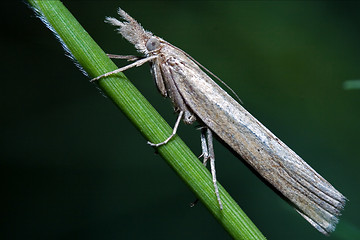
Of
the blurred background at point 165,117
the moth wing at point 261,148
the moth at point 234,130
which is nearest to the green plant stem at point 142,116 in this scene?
A: the moth at point 234,130

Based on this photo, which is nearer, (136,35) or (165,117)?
(136,35)

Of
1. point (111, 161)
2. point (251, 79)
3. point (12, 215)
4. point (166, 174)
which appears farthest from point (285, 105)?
point (12, 215)

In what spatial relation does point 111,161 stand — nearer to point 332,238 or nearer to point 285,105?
point 285,105

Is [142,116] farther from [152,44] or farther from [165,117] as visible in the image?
[165,117]

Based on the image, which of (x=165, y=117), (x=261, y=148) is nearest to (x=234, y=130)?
(x=261, y=148)

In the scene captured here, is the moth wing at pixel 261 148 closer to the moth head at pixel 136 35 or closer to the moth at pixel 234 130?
the moth at pixel 234 130

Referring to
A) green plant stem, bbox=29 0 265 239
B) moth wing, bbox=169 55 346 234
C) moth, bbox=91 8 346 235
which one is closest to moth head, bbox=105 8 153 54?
moth, bbox=91 8 346 235
